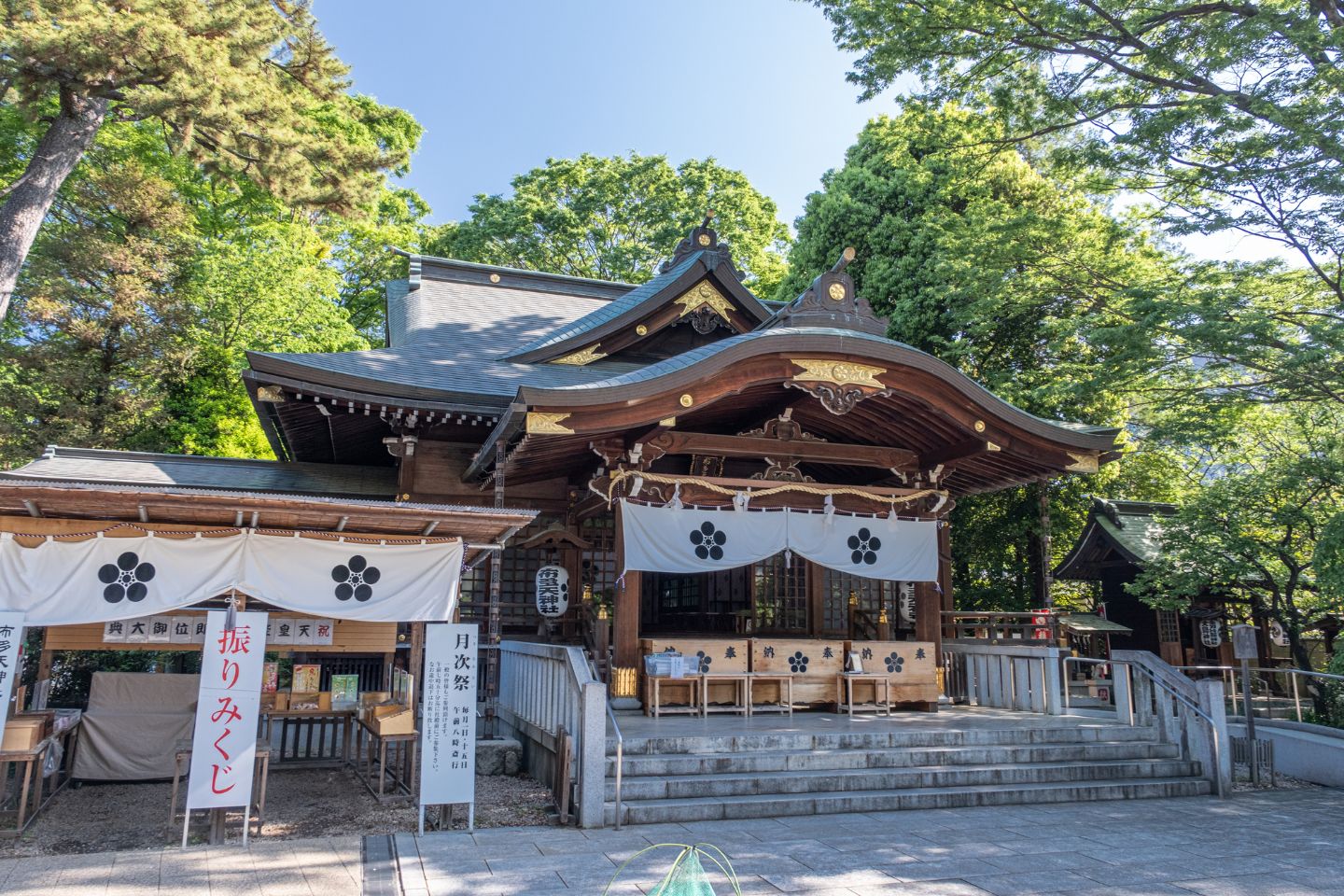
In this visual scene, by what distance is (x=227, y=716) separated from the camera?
6.74 metres

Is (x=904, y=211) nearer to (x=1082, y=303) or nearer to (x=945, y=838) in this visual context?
(x=1082, y=303)

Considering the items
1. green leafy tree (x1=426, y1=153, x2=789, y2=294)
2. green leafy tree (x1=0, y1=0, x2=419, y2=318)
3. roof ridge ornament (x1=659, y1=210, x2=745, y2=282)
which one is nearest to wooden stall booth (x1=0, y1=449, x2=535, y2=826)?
roof ridge ornament (x1=659, y1=210, x2=745, y2=282)

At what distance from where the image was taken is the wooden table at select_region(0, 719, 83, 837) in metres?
6.76

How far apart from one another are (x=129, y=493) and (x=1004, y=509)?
17.6 metres

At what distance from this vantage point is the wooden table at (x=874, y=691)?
11.2 m

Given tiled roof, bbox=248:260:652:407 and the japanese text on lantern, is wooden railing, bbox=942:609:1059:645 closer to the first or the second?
tiled roof, bbox=248:260:652:407

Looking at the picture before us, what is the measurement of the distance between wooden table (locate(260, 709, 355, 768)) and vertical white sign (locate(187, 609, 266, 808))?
278 centimetres

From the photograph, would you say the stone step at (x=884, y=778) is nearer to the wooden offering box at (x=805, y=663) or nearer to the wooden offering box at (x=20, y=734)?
the wooden offering box at (x=805, y=663)

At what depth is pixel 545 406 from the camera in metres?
9.44

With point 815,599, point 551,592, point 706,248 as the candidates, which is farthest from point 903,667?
point 706,248

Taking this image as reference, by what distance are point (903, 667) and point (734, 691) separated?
2.36 meters

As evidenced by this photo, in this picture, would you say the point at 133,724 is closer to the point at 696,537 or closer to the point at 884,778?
the point at 696,537

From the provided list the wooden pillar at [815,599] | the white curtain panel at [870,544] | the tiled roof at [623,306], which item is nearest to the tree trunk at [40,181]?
the tiled roof at [623,306]

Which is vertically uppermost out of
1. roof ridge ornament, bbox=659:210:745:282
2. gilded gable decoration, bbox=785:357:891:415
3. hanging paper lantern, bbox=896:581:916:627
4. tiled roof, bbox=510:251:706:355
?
roof ridge ornament, bbox=659:210:745:282
